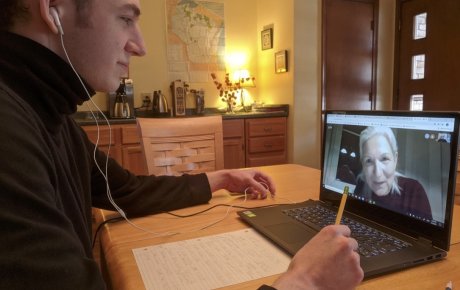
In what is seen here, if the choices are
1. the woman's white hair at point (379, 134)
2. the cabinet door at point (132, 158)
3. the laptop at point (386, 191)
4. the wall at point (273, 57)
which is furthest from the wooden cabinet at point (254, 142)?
the woman's white hair at point (379, 134)

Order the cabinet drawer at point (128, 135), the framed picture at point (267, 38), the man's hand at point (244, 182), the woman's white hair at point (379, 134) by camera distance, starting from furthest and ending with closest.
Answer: the framed picture at point (267, 38), the cabinet drawer at point (128, 135), the man's hand at point (244, 182), the woman's white hair at point (379, 134)

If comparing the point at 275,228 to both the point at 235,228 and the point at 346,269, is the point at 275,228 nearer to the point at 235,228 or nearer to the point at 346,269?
the point at 235,228

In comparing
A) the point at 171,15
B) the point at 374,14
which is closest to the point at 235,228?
the point at 171,15

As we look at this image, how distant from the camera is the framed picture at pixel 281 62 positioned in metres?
3.71

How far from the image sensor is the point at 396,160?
0.78 metres

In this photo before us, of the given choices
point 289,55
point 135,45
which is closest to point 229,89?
point 289,55

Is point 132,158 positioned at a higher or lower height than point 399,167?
lower

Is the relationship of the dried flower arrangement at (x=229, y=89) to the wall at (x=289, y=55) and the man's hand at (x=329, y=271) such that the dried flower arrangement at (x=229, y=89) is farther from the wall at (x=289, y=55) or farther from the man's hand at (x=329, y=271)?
the man's hand at (x=329, y=271)

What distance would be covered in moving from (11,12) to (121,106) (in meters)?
2.88

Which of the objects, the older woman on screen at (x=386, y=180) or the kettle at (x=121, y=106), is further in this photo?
the kettle at (x=121, y=106)

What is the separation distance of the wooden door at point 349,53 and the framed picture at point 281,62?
0.44m

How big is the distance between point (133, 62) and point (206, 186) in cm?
288

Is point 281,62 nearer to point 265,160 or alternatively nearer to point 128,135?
point 265,160

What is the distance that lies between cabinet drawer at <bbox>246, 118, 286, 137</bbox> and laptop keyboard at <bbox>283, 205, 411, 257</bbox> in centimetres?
265
